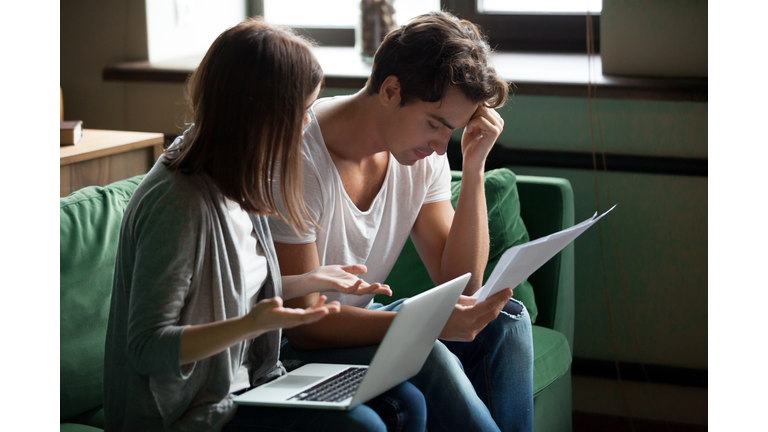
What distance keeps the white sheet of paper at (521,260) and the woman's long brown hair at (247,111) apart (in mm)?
355

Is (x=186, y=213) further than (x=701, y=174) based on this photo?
No

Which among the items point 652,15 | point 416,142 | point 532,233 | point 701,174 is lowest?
point 532,233

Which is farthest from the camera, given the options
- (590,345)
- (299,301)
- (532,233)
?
(590,345)

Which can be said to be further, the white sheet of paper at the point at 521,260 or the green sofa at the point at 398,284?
the green sofa at the point at 398,284

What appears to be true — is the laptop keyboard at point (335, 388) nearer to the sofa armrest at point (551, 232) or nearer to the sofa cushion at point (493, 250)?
the sofa cushion at point (493, 250)

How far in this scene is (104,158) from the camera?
1.82 meters

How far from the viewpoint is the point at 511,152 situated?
6.70 ft

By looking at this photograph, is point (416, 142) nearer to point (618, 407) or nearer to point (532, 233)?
point (532, 233)

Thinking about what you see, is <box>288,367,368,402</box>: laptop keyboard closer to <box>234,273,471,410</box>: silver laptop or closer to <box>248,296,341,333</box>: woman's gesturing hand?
<box>234,273,471,410</box>: silver laptop

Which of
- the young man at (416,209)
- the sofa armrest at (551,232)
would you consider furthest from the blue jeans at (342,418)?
the sofa armrest at (551,232)

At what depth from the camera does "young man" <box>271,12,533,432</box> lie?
1153mm

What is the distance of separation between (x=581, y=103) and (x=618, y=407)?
0.89 m

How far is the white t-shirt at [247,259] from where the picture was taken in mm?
1017

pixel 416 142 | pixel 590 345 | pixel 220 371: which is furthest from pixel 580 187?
pixel 220 371
